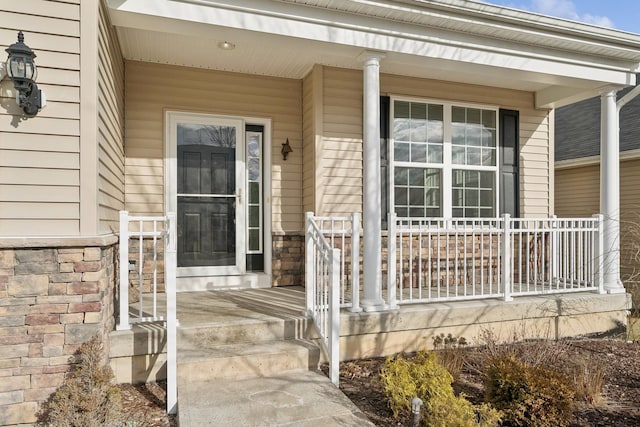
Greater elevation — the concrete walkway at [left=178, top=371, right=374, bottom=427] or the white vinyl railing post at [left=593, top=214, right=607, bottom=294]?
the white vinyl railing post at [left=593, top=214, right=607, bottom=294]

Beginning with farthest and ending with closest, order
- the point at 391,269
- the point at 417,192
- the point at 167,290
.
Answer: the point at 417,192
the point at 391,269
the point at 167,290

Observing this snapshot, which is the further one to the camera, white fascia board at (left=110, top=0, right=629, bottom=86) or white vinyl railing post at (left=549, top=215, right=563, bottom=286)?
white vinyl railing post at (left=549, top=215, right=563, bottom=286)

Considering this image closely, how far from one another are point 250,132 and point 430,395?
142 inches

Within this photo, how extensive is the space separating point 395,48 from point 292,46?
0.97 m

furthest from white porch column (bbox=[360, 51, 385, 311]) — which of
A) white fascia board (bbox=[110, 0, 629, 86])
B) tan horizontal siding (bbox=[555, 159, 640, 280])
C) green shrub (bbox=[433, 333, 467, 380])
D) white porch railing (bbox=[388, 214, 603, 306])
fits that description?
tan horizontal siding (bbox=[555, 159, 640, 280])

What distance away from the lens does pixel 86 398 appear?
246cm

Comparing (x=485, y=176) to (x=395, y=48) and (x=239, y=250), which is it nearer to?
(x=395, y=48)

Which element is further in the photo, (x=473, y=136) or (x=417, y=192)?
(x=473, y=136)

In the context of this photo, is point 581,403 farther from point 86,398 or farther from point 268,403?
point 86,398

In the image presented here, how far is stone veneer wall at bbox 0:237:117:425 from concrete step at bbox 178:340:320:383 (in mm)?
671

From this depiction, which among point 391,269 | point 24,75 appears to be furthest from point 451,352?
point 24,75

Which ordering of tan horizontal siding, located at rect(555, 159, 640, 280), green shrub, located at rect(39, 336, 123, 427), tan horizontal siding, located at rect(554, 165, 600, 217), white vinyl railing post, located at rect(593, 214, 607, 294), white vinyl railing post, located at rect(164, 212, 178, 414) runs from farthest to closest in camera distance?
tan horizontal siding, located at rect(554, 165, 600, 217)
tan horizontal siding, located at rect(555, 159, 640, 280)
white vinyl railing post, located at rect(593, 214, 607, 294)
white vinyl railing post, located at rect(164, 212, 178, 414)
green shrub, located at rect(39, 336, 123, 427)

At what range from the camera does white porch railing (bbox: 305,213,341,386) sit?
305 cm

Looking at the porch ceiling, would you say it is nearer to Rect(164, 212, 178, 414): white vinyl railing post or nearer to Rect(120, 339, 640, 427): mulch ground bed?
Rect(164, 212, 178, 414): white vinyl railing post
